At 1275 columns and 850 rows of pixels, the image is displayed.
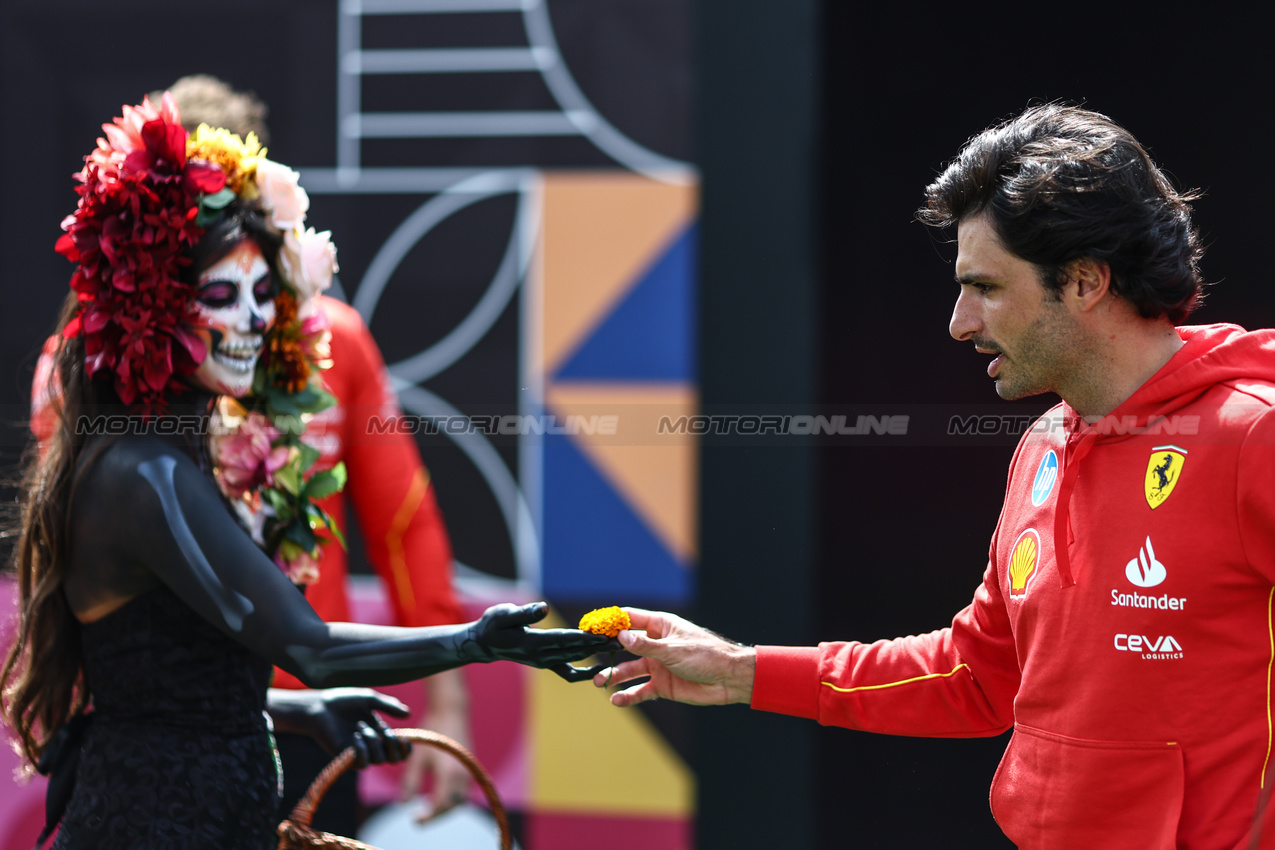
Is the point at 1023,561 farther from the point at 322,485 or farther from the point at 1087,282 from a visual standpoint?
the point at 322,485

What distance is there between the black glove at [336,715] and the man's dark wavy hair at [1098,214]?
1.42 m

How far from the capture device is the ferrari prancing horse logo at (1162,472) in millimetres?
1595

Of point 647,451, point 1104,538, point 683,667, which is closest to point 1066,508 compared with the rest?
point 1104,538

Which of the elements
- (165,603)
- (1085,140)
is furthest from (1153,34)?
(165,603)

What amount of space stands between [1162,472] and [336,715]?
1.54m

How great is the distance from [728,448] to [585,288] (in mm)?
638

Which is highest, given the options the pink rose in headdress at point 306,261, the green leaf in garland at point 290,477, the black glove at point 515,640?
the pink rose in headdress at point 306,261

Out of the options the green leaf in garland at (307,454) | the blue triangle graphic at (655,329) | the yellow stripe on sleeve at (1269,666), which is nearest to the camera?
the yellow stripe on sleeve at (1269,666)

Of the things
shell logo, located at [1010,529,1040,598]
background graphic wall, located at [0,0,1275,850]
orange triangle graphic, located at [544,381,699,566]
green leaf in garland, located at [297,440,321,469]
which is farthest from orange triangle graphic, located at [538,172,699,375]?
shell logo, located at [1010,529,1040,598]

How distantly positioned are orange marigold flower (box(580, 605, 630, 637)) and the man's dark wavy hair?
2.83ft

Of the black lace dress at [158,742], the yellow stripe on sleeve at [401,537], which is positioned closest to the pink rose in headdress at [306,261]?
the black lace dress at [158,742]

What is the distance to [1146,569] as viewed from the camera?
5.25ft

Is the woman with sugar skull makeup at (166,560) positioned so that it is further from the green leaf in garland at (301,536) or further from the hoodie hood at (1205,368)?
the hoodie hood at (1205,368)

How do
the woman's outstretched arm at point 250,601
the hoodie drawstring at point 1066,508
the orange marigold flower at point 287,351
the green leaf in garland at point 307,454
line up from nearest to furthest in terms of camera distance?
the hoodie drawstring at point 1066,508 < the woman's outstretched arm at point 250,601 < the orange marigold flower at point 287,351 < the green leaf in garland at point 307,454
